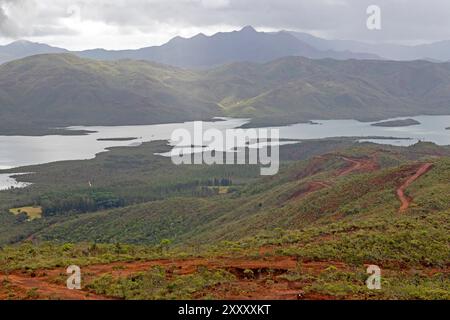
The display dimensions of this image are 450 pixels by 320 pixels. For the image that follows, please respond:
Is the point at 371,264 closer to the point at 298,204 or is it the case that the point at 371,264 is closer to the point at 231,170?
the point at 298,204

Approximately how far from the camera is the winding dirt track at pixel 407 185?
44.9 meters

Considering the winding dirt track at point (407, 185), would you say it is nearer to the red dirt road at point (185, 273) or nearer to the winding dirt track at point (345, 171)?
the winding dirt track at point (345, 171)

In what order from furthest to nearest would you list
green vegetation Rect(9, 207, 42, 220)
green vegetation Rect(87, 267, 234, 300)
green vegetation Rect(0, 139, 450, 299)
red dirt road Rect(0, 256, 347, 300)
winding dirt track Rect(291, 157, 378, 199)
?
green vegetation Rect(9, 207, 42, 220), winding dirt track Rect(291, 157, 378, 199), green vegetation Rect(0, 139, 450, 299), green vegetation Rect(87, 267, 234, 300), red dirt road Rect(0, 256, 347, 300)

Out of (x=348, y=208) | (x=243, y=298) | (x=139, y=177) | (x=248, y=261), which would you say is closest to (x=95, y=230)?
(x=348, y=208)

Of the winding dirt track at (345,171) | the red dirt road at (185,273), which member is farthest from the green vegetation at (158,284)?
the winding dirt track at (345,171)

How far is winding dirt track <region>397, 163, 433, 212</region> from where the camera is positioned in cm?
4491

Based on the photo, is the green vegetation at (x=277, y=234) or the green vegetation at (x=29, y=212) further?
the green vegetation at (x=29, y=212)

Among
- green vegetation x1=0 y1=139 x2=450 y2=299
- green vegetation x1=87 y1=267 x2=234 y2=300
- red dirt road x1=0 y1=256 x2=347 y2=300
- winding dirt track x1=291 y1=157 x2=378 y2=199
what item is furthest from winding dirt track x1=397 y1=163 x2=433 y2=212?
green vegetation x1=87 y1=267 x2=234 y2=300

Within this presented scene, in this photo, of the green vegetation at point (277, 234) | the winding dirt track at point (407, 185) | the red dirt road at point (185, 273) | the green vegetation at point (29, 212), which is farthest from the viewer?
the green vegetation at point (29, 212)

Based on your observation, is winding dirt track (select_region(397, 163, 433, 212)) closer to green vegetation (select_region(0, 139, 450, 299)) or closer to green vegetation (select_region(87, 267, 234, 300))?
green vegetation (select_region(0, 139, 450, 299))

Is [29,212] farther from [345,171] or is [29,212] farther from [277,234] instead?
[277,234]

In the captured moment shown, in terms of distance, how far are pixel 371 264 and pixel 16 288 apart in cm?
1774

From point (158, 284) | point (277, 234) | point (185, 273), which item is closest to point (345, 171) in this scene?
point (277, 234)
